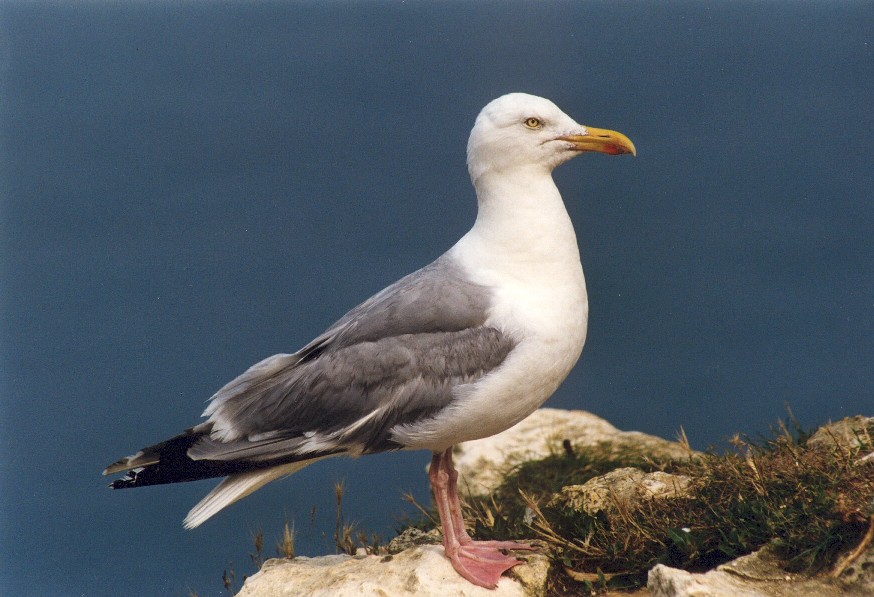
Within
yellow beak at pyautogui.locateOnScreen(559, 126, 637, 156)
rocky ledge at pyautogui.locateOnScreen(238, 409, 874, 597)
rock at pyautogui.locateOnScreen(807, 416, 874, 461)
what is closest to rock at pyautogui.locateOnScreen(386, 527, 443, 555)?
rocky ledge at pyautogui.locateOnScreen(238, 409, 874, 597)

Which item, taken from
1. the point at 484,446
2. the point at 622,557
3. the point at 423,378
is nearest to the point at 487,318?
the point at 423,378

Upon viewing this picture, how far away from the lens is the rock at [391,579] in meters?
5.24

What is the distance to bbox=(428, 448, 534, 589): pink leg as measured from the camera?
17.6ft

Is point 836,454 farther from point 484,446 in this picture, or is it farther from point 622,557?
point 484,446

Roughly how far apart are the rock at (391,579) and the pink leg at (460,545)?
0.05m

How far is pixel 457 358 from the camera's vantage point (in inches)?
209

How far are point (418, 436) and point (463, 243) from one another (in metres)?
1.08

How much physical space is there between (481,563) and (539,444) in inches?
125

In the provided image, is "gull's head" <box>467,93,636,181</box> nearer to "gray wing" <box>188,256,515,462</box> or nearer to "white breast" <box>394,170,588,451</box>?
"white breast" <box>394,170,588,451</box>

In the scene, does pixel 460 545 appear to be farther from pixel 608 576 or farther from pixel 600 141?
pixel 600 141

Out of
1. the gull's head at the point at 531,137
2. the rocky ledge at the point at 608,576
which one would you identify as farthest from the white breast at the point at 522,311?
the rocky ledge at the point at 608,576

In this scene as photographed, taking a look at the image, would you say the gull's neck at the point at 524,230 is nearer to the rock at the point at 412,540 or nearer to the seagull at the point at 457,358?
the seagull at the point at 457,358

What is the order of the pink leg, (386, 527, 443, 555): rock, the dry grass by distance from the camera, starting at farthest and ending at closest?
(386, 527, 443, 555): rock < the pink leg < the dry grass

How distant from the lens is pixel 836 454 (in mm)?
5344
